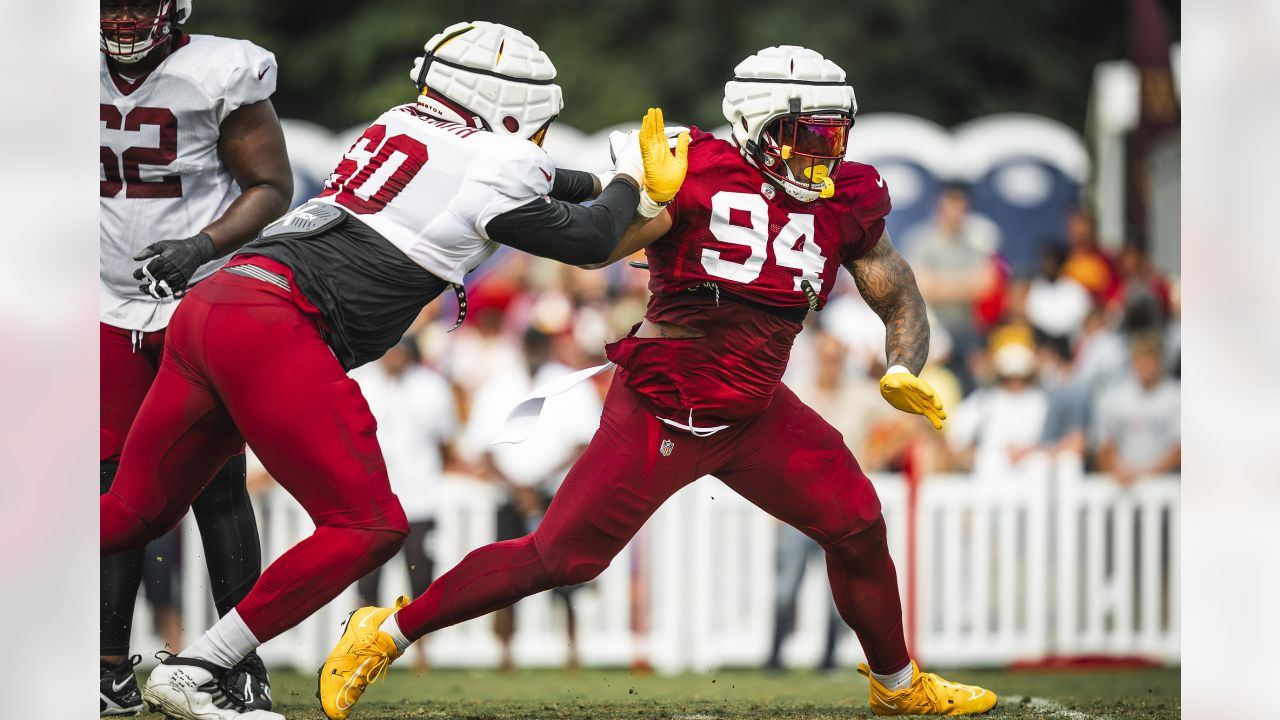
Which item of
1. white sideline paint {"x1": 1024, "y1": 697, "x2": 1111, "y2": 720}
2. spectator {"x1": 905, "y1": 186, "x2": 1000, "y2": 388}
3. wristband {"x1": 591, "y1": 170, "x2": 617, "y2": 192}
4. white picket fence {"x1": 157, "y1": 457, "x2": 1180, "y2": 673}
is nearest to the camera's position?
wristband {"x1": 591, "y1": 170, "x2": 617, "y2": 192}

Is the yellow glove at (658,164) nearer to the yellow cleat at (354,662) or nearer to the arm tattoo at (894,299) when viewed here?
the arm tattoo at (894,299)

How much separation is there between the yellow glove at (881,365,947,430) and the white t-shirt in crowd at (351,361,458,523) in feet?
12.3

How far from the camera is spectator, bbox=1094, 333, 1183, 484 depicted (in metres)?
8.70

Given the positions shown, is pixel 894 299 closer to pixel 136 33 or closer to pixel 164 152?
pixel 164 152

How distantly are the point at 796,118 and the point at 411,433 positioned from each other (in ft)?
12.8

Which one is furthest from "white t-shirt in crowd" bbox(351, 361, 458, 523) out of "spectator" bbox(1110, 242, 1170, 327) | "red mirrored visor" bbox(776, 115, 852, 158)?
"spectator" bbox(1110, 242, 1170, 327)

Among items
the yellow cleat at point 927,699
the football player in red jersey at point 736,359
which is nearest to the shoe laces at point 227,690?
the football player in red jersey at point 736,359

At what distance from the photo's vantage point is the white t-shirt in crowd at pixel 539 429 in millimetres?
8039

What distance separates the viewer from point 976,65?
16.3 meters

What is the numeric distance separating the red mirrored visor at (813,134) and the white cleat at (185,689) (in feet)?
6.89

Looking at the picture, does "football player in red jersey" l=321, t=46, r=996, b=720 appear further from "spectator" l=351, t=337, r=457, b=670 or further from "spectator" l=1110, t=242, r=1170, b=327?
"spectator" l=1110, t=242, r=1170, b=327

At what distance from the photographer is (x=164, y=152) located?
4734 millimetres
